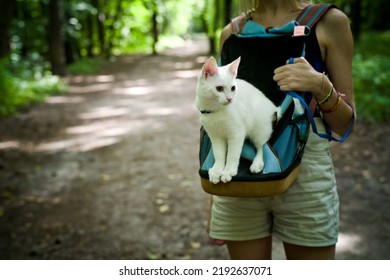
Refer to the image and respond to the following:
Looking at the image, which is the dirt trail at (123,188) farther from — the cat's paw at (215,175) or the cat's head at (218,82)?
the cat's head at (218,82)

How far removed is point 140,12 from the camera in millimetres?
29547

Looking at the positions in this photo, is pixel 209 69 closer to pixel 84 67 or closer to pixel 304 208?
pixel 304 208

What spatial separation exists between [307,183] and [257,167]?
39 centimetres

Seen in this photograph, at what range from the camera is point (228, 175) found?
1.43 meters

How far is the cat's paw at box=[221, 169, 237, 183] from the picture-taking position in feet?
4.67

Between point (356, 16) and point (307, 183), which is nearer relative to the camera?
point (307, 183)

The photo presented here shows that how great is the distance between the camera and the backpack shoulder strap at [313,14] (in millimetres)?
1549

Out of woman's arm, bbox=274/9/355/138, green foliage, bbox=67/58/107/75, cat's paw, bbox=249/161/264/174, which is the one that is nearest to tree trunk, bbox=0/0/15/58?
green foliage, bbox=67/58/107/75

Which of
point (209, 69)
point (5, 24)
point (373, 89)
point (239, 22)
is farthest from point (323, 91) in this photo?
point (5, 24)

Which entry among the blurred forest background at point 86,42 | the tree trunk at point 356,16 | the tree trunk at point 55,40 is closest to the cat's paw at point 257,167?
the blurred forest background at point 86,42

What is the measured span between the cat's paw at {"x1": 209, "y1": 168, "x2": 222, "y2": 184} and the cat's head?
273mm

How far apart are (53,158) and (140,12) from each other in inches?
1012

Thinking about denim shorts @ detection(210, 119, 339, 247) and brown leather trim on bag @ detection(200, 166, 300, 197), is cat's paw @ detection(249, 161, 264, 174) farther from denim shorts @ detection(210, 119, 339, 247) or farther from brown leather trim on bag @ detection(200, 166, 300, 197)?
denim shorts @ detection(210, 119, 339, 247)
